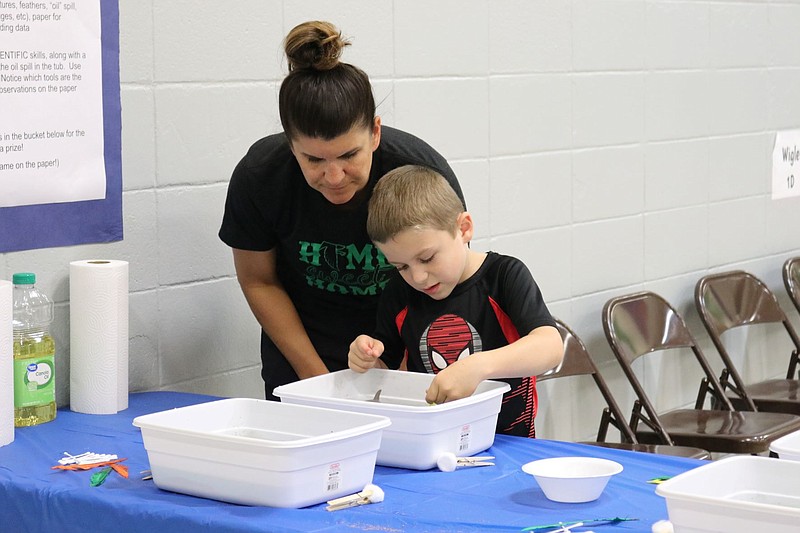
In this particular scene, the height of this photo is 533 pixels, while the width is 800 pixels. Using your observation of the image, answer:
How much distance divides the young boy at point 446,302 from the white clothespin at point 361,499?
1.02 feet

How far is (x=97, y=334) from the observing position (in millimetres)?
2506

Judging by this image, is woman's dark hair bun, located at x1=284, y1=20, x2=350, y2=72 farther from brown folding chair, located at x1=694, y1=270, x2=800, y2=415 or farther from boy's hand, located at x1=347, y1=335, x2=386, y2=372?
brown folding chair, located at x1=694, y1=270, x2=800, y2=415

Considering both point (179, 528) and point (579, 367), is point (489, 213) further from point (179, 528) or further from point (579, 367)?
point (179, 528)

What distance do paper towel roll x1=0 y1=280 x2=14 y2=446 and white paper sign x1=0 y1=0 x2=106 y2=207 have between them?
1.16 feet

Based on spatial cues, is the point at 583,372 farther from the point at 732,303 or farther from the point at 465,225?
the point at 465,225

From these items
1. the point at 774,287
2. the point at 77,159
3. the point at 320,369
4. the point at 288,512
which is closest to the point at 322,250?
the point at 320,369

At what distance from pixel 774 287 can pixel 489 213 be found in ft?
6.44

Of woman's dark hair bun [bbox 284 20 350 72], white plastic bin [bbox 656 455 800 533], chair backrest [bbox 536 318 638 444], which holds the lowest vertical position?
chair backrest [bbox 536 318 638 444]

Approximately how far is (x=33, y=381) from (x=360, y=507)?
0.93 metres

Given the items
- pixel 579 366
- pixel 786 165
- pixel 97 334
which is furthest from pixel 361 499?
pixel 786 165

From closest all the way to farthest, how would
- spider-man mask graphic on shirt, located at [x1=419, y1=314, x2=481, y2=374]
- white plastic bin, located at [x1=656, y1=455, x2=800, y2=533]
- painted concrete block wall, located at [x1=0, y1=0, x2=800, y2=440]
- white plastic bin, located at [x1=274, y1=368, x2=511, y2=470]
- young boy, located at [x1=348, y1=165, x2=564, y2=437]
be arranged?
white plastic bin, located at [x1=656, y1=455, x2=800, y2=533], white plastic bin, located at [x1=274, y1=368, x2=511, y2=470], young boy, located at [x1=348, y1=165, x2=564, y2=437], spider-man mask graphic on shirt, located at [x1=419, y1=314, x2=481, y2=374], painted concrete block wall, located at [x1=0, y1=0, x2=800, y2=440]

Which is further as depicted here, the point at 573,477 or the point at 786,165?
the point at 786,165

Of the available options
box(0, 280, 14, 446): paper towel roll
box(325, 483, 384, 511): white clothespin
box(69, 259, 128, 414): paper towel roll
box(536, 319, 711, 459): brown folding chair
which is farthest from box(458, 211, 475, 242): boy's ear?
box(536, 319, 711, 459): brown folding chair

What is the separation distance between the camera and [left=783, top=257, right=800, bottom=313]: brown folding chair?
4828 mm
